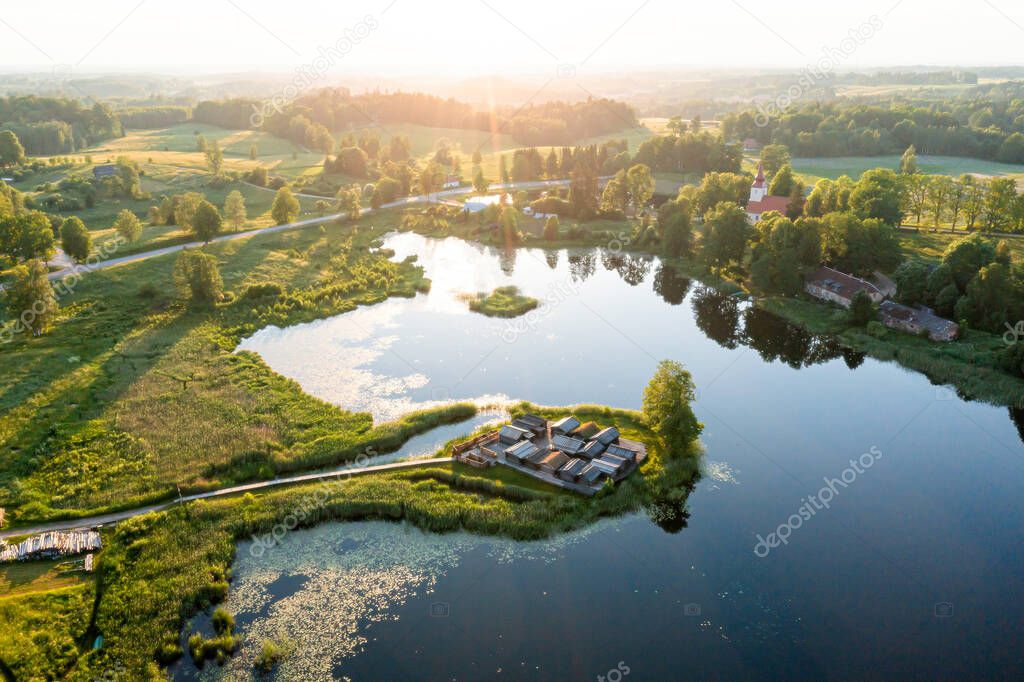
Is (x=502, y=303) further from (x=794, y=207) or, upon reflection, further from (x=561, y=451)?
(x=794, y=207)

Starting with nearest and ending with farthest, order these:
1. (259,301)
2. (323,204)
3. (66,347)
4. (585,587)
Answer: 1. (585,587)
2. (66,347)
3. (259,301)
4. (323,204)

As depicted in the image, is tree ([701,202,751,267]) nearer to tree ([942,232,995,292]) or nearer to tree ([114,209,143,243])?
tree ([942,232,995,292])

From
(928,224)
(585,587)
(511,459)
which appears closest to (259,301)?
(511,459)

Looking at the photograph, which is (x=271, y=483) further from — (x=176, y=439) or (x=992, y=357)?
(x=992, y=357)

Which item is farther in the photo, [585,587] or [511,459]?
[511,459]

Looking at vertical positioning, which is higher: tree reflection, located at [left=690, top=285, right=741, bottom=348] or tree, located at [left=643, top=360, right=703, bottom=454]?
tree, located at [left=643, top=360, right=703, bottom=454]

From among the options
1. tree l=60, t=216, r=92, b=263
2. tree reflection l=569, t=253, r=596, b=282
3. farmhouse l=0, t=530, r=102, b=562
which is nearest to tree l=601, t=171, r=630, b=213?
tree reflection l=569, t=253, r=596, b=282
